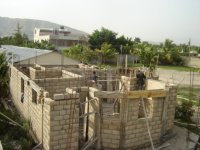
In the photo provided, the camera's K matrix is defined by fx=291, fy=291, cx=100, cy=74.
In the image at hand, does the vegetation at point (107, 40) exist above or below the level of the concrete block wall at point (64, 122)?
above

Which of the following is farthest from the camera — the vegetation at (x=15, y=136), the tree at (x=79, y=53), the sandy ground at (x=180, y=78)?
the tree at (x=79, y=53)

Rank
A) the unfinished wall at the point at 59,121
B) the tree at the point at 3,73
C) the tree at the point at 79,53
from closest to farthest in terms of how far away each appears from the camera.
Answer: the unfinished wall at the point at 59,121 → the tree at the point at 3,73 → the tree at the point at 79,53

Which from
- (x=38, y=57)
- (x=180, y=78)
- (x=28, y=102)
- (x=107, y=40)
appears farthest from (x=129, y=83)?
(x=107, y=40)

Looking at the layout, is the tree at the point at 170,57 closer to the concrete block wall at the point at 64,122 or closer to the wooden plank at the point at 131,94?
the wooden plank at the point at 131,94

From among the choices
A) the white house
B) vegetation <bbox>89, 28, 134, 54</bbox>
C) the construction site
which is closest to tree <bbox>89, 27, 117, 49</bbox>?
vegetation <bbox>89, 28, 134, 54</bbox>

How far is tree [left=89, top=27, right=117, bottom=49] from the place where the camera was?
1788 inches

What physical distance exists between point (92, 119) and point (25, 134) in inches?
85.9

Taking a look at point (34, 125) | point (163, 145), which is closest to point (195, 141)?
point (163, 145)

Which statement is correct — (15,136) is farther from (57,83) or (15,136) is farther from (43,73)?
(43,73)

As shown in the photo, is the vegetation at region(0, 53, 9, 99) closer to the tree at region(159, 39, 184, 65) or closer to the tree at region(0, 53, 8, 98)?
the tree at region(0, 53, 8, 98)

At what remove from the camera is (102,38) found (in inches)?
1793

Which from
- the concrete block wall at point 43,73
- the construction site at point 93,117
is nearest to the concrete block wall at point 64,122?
the construction site at point 93,117

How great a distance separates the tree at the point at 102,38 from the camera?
149 feet

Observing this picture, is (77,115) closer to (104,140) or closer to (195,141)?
(104,140)
